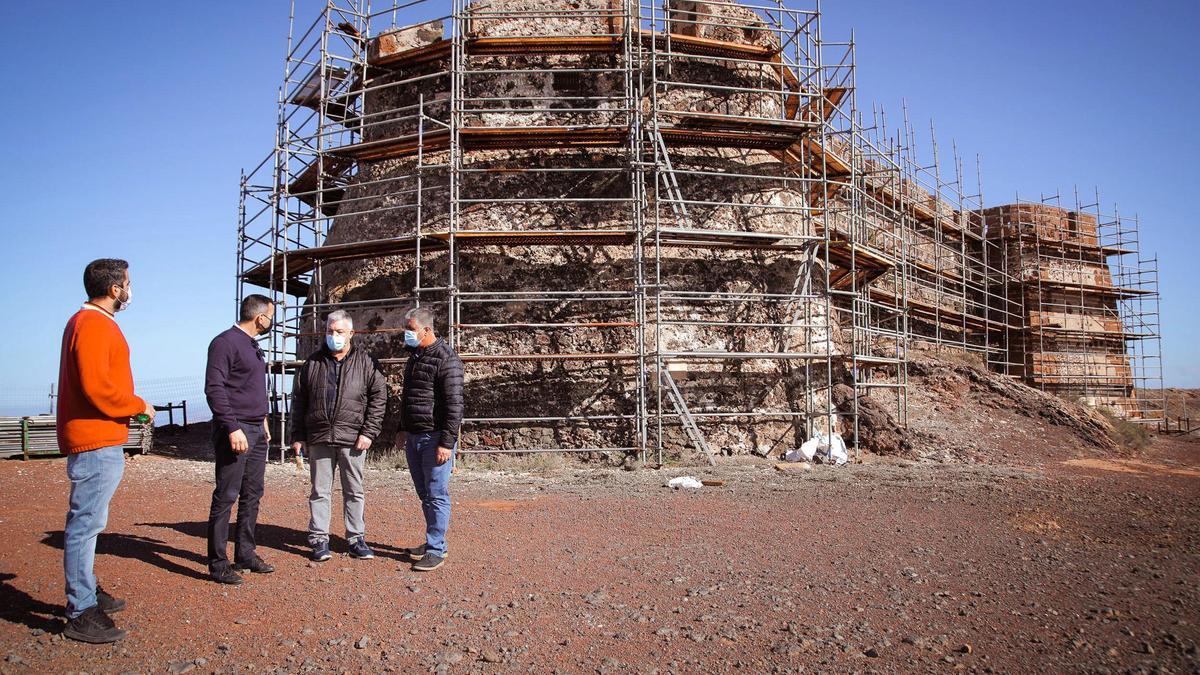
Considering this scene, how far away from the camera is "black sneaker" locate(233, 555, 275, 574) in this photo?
4.83 m

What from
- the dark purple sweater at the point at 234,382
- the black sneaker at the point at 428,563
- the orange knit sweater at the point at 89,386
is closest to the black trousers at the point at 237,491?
the dark purple sweater at the point at 234,382

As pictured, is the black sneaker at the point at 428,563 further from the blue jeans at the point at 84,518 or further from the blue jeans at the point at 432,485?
the blue jeans at the point at 84,518

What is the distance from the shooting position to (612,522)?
6.81 m

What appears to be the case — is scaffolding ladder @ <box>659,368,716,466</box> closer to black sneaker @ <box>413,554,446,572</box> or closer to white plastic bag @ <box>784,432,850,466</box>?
white plastic bag @ <box>784,432,850,466</box>

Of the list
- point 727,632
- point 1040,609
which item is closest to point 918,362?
point 1040,609

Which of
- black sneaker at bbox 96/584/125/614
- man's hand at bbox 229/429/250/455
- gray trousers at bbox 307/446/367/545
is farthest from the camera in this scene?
gray trousers at bbox 307/446/367/545

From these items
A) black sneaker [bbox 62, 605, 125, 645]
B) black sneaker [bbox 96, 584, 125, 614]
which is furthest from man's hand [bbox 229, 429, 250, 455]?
black sneaker [bbox 62, 605, 125, 645]

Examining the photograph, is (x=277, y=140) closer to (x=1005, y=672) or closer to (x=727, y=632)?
(x=727, y=632)

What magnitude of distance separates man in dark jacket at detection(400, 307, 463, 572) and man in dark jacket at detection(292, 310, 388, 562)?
0.24 m

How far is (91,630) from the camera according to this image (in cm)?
358

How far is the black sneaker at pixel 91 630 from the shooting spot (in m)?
3.55

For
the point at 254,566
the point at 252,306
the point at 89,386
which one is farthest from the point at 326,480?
the point at 89,386

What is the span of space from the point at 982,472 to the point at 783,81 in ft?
24.8

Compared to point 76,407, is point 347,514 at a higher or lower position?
lower
